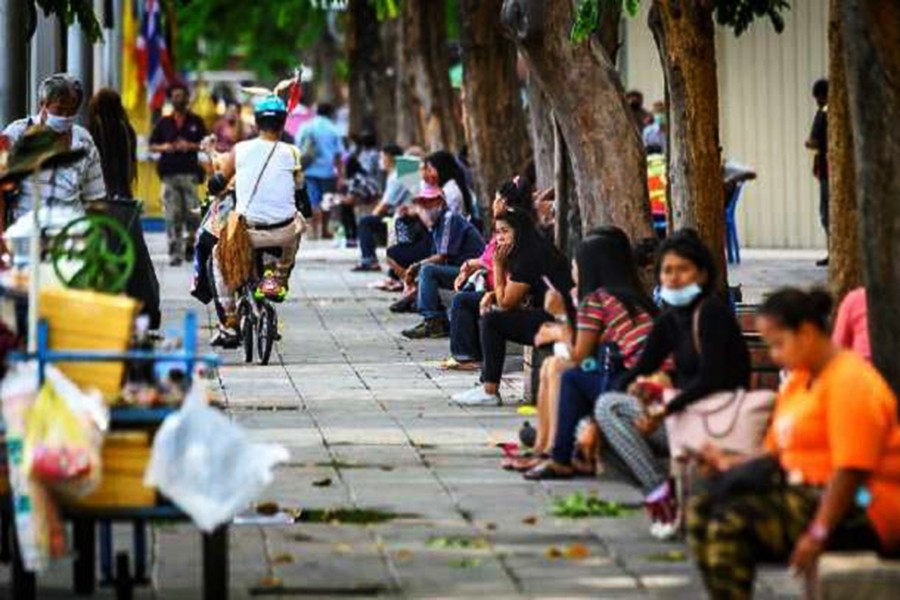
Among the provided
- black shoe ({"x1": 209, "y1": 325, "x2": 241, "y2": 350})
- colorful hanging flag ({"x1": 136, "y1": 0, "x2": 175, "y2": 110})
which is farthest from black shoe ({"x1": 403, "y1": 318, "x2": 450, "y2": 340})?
colorful hanging flag ({"x1": 136, "y1": 0, "x2": 175, "y2": 110})

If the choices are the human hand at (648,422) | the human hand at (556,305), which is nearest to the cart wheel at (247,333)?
the human hand at (556,305)

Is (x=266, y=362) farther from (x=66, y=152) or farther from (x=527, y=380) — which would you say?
(x=66, y=152)

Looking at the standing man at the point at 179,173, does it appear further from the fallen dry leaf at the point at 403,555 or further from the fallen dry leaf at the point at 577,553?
the fallen dry leaf at the point at 577,553

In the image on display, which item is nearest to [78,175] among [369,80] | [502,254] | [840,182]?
[502,254]

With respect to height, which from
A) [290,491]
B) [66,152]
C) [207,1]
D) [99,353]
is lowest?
[290,491]

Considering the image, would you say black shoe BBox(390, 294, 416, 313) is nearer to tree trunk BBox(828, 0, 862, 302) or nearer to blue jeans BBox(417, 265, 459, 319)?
blue jeans BBox(417, 265, 459, 319)

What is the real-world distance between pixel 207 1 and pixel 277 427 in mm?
38609

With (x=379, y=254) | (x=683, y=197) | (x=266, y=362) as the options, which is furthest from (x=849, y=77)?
(x=379, y=254)

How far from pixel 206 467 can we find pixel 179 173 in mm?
22905

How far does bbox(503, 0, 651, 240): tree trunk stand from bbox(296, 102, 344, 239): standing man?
64.1ft

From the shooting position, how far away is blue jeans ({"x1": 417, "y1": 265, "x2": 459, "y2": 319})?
73.2ft

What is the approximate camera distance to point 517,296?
17.4m

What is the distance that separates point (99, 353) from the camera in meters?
10.5

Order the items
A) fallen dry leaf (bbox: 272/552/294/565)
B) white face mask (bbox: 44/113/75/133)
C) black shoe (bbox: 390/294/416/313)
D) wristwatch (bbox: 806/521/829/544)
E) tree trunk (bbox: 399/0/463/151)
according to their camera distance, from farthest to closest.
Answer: tree trunk (bbox: 399/0/463/151) < black shoe (bbox: 390/294/416/313) < white face mask (bbox: 44/113/75/133) < fallen dry leaf (bbox: 272/552/294/565) < wristwatch (bbox: 806/521/829/544)
